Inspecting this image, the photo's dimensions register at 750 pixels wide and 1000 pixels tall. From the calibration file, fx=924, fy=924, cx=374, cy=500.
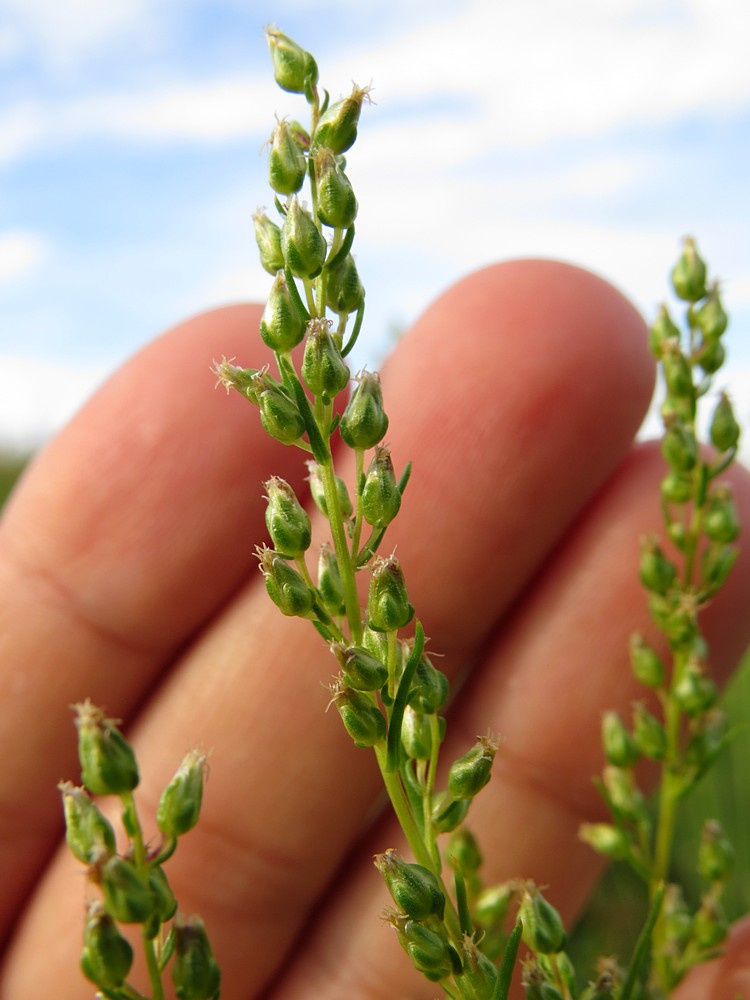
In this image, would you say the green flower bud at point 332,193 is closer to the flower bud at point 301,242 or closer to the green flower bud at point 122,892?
the flower bud at point 301,242

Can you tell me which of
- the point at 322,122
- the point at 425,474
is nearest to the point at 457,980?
the point at 322,122

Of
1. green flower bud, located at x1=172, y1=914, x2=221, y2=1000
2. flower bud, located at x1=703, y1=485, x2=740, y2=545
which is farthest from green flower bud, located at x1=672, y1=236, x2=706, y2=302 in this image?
green flower bud, located at x1=172, y1=914, x2=221, y2=1000

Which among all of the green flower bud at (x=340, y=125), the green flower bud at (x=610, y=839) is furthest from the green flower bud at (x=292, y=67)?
the green flower bud at (x=610, y=839)

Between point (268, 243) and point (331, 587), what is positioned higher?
point (268, 243)

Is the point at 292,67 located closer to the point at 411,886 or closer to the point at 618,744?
the point at 411,886

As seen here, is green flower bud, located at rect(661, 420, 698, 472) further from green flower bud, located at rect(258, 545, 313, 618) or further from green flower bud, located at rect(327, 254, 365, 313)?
green flower bud, located at rect(258, 545, 313, 618)

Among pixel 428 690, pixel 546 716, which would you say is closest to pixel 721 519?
pixel 546 716

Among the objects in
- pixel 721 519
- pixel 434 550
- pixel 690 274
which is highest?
pixel 690 274
